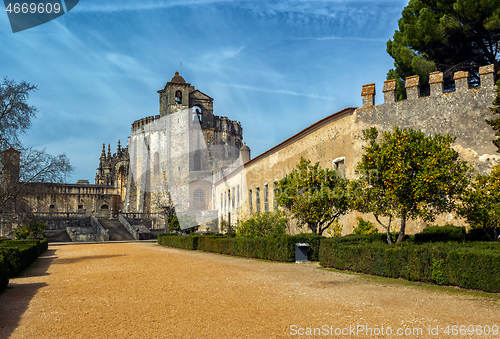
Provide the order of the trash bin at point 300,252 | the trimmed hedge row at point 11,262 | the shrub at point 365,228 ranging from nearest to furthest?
the trimmed hedge row at point 11,262 < the trash bin at point 300,252 < the shrub at point 365,228

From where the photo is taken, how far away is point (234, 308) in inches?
233

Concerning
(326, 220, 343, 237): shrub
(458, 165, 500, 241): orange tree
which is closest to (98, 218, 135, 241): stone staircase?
(326, 220, 343, 237): shrub

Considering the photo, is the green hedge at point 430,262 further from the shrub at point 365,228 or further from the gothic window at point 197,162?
the gothic window at point 197,162

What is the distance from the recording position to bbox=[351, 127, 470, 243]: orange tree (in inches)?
385

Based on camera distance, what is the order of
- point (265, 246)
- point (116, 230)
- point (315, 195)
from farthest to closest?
point (116, 230), point (265, 246), point (315, 195)

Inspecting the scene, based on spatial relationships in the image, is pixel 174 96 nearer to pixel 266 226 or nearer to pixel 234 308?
pixel 266 226

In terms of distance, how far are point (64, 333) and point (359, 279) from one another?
21.1ft

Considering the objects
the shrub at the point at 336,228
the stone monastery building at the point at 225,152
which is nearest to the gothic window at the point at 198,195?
the stone monastery building at the point at 225,152

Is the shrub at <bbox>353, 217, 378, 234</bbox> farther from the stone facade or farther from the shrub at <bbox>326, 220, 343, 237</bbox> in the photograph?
the shrub at <bbox>326, 220, 343, 237</bbox>

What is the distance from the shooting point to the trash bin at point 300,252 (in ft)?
41.9

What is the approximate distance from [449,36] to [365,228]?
37.7 ft

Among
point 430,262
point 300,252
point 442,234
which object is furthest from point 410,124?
point 430,262

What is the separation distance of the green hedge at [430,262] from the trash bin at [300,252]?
7.09ft

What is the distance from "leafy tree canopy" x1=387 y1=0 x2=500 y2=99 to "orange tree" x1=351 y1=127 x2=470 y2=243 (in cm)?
1042
